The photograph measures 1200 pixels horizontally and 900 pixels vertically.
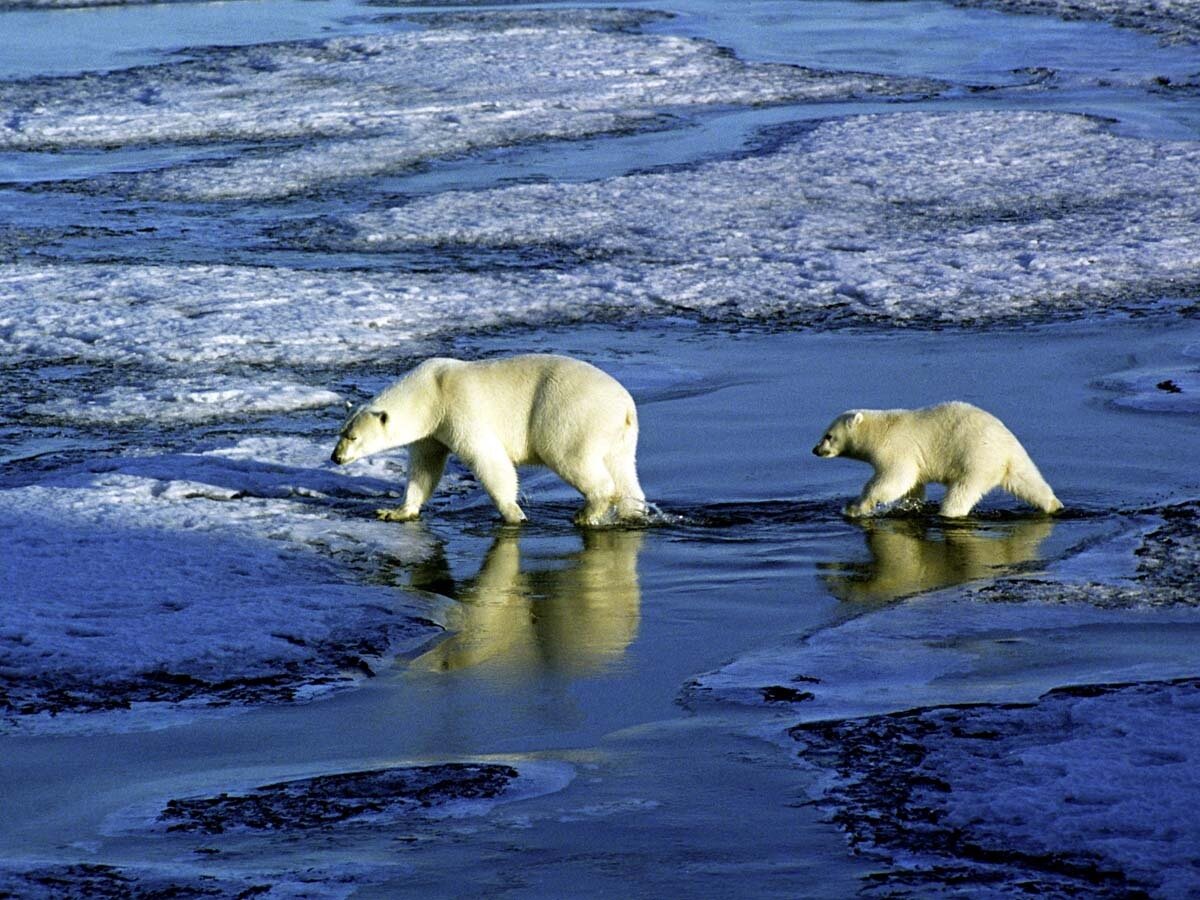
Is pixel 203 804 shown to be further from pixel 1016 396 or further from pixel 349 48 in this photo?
pixel 349 48

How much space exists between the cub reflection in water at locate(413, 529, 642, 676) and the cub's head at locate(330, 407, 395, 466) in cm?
74

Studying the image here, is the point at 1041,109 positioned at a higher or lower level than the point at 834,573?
higher

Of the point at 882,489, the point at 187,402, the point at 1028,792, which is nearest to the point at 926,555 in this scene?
the point at 882,489

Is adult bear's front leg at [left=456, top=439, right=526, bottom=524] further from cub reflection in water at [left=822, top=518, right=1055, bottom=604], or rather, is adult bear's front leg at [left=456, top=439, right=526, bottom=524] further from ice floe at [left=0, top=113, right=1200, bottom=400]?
ice floe at [left=0, top=113, right=1200, bottom=400]

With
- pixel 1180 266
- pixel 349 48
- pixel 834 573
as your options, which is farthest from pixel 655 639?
pixel 349 48

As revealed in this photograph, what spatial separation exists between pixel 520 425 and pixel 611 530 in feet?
2.19

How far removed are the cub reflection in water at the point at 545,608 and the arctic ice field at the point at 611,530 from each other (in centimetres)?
3

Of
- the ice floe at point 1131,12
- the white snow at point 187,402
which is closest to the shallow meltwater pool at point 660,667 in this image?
the white snow at point 187,402

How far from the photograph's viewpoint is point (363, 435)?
29.7 feet

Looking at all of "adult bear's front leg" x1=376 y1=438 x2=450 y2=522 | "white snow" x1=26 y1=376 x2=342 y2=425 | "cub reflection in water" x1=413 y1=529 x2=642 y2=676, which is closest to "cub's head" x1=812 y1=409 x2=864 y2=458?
"cub reflection in water" x1=413 y1=529 x2=642 y2=676

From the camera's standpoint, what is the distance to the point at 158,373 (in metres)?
12.4

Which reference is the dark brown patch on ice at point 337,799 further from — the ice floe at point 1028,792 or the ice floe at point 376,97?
the ice floe at point 376,97

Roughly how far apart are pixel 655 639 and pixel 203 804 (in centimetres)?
217

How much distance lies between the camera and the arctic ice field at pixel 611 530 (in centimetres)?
545
